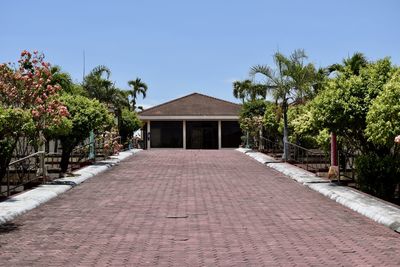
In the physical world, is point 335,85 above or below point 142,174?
above

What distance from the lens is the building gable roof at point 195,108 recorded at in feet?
159

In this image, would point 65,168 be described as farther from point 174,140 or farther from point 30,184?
point 174,140

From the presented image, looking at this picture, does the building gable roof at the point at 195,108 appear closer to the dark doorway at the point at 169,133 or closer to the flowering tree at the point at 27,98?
the dark doorway at the point at 169,133

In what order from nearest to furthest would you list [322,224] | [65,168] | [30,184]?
[322,224], [30,184], [65,168]

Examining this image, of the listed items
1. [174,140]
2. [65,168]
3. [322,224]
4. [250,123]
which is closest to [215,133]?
[174,140]

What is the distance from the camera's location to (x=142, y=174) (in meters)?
19.0

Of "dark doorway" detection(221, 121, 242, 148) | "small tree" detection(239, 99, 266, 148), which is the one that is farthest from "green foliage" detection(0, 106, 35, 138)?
"dark doorway" detection(221, 121, 242, 148)

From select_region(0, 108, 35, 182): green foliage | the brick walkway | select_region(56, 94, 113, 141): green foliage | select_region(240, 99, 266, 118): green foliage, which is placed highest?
select_region(240, 99, 266, 118): green foliage

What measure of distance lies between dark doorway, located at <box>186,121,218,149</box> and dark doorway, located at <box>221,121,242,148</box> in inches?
28.5

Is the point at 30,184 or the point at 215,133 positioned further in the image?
the point at 215,133

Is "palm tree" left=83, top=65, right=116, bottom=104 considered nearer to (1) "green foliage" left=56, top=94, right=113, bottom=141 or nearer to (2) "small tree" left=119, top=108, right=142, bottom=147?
(2) "small tree" left=119, top=108, right=142, bottom=147

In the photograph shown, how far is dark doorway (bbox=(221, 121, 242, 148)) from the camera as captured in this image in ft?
Result: 161

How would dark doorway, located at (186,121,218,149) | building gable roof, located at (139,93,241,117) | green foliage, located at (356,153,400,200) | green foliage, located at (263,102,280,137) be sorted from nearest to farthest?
green foliage, located at (356,153,400,200) → green foliage, located at (263,102,280,137) → building gable roof, located at (139,93,241,117) → dark doorway, located at (186,121,218,149)

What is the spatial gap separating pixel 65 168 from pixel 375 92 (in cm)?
1267
